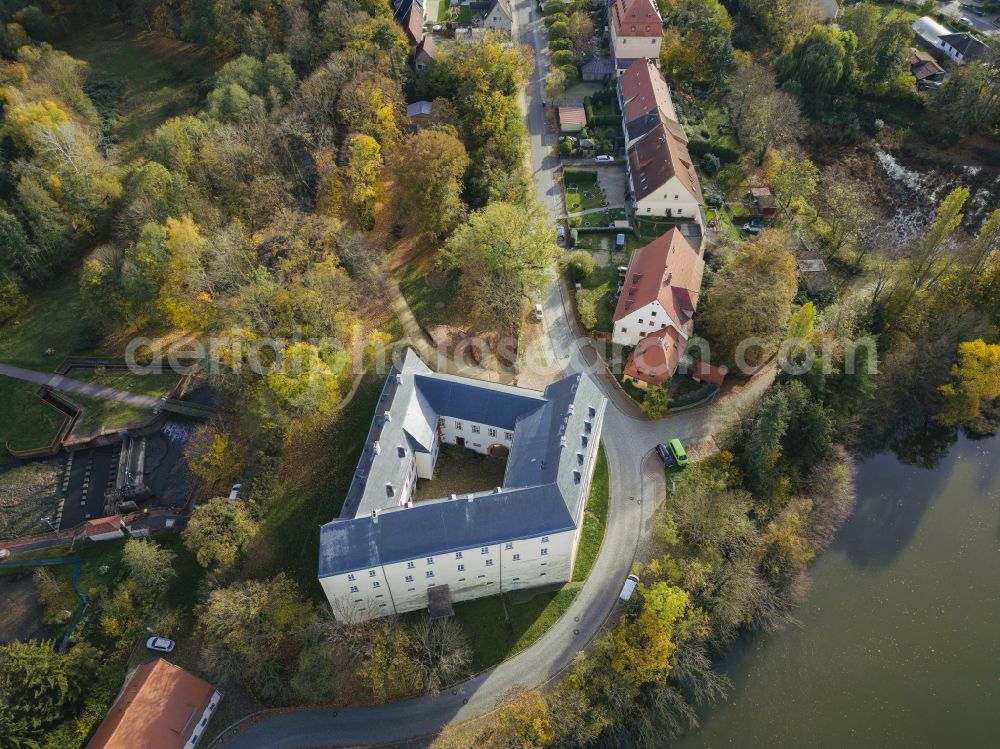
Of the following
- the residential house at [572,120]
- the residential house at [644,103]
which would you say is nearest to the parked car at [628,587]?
the residential house at [644,103]

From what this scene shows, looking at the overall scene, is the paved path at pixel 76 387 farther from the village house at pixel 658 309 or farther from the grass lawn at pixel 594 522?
the village house at pixel 658 309

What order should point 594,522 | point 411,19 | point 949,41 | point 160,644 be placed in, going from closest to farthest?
point 160,644
point 594,522
point 411,19
point 949,41

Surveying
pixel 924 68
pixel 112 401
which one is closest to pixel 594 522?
pixel 112 401

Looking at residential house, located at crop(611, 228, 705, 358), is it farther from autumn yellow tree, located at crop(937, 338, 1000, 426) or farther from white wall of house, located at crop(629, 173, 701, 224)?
autumn yellow tree, located at crop(937, 338, 1000, 426)

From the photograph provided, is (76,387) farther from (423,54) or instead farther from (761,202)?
(761,202)

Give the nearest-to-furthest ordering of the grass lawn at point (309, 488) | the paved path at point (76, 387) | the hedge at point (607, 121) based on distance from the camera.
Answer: the grass lawn at point (309, 488) < the paved path at point (76, 387) < the hedge at point (607, 121)

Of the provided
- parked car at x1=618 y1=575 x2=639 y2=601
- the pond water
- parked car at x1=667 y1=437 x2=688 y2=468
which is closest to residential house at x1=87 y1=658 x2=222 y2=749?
parked car at x1=618 y1=575 x2=639 y2=601
